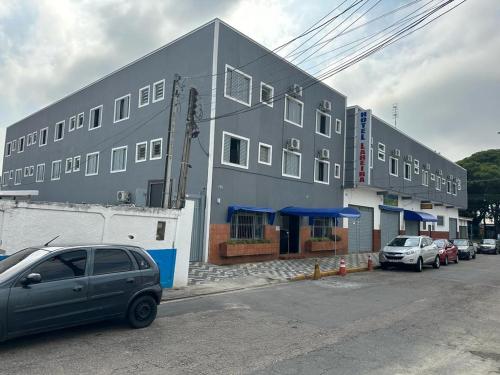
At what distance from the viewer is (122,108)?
24000 millimetres

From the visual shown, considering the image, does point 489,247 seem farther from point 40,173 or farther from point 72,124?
point 40,173

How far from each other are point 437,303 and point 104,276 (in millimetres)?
8428

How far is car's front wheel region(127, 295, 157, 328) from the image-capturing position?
7328 mm

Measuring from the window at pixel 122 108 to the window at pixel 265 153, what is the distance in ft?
26.8

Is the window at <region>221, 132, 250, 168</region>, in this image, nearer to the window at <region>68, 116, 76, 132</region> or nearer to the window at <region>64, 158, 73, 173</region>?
the window at <region>64, 158, 73, 173</region>

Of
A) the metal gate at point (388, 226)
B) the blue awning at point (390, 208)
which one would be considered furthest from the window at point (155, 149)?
the metal gate at point (388, 226)

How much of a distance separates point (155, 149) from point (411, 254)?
43.6 feet

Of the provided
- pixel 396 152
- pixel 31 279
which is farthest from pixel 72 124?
pixel 31 279

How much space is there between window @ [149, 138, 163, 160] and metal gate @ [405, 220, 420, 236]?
23165mm

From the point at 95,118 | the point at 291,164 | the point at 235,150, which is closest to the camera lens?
the point at 235,150

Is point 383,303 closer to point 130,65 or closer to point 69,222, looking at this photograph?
point 69,222

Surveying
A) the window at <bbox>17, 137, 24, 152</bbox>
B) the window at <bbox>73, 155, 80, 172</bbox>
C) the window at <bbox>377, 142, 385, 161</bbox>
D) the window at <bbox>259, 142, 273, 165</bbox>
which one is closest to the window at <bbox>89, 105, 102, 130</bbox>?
the window at <bbox>73, 155, 80, 172</bbox>

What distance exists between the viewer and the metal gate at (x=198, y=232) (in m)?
17.2

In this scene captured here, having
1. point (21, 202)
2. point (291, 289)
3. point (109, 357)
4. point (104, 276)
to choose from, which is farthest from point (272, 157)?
point (109, 357)
